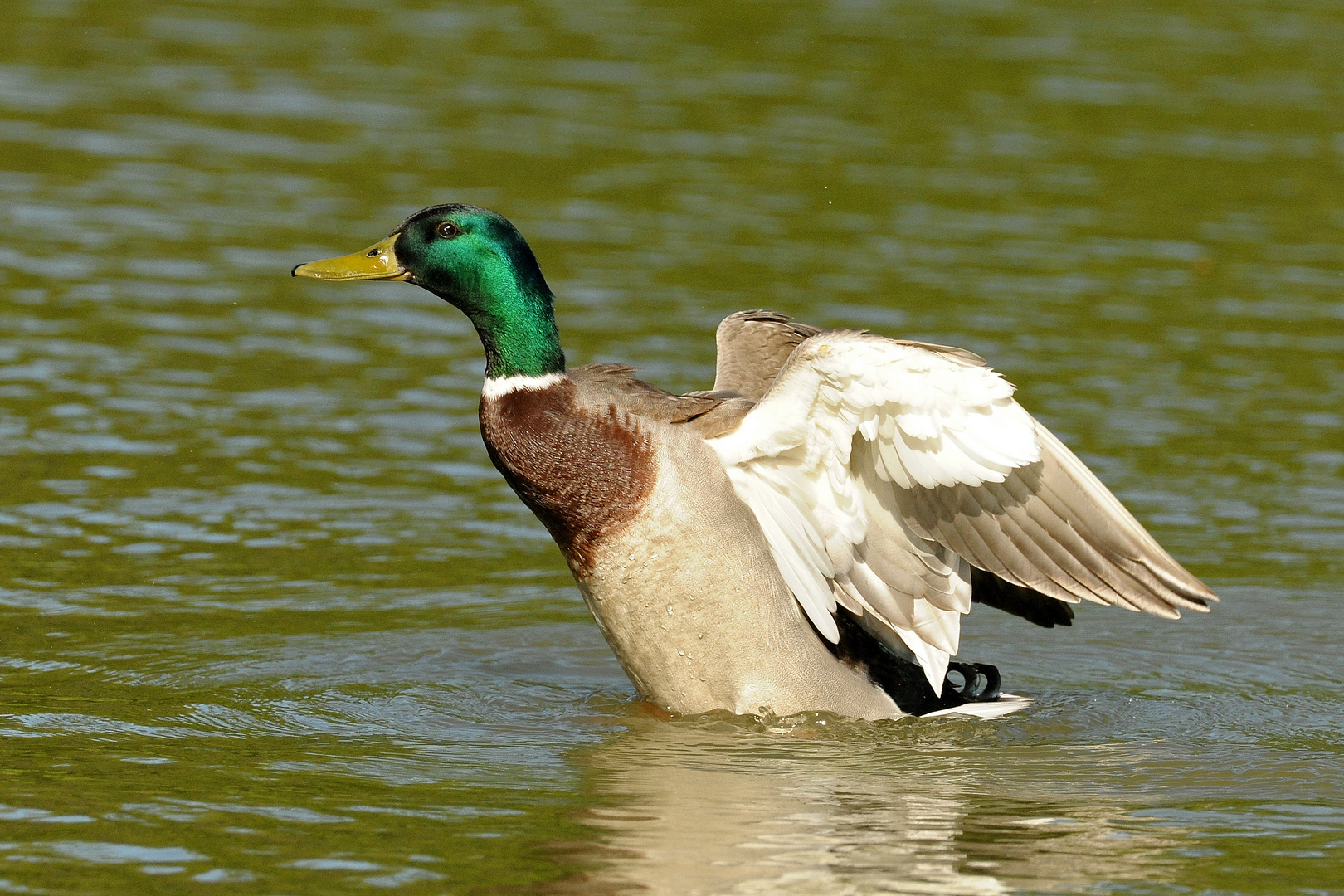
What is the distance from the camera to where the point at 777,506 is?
22.6 ft

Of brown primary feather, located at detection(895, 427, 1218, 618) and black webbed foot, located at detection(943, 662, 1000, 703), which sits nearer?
brown primary feather, located at detection(895, 427, 1218, 618)

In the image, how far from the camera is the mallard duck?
21.3 feet

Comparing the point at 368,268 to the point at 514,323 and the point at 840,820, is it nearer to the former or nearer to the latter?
the point at 514,323

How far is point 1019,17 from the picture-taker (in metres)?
18.8

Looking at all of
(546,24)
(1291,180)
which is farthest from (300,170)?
(1291,180)

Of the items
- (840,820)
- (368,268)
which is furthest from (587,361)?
(840,820)

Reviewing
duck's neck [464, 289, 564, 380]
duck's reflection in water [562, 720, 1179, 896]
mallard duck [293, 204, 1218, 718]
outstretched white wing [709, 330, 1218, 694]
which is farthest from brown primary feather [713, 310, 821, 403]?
duck's reflection in water [562, 720, 1179, 896]

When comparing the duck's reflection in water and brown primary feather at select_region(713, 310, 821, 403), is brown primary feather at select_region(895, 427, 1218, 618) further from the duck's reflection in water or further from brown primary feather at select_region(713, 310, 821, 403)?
brown primary feather at select_region(713, 310, 821, 403)

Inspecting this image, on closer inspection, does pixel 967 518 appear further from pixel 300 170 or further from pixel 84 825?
pixel 300 170

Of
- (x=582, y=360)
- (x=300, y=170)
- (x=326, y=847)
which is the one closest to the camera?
(x=326, y=847)

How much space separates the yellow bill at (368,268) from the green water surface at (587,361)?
4.65ft

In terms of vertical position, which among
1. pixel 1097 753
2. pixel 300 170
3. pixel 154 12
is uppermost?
pixel 154 12

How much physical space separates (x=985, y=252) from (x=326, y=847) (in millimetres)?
8131

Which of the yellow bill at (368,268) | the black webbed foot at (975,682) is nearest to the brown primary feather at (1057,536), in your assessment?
the black webbed foot at (975,682)
